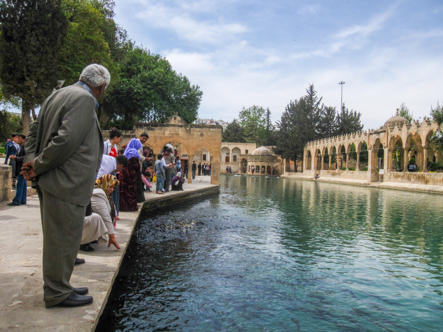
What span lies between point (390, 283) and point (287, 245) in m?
2.22

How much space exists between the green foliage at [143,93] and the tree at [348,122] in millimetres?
25432

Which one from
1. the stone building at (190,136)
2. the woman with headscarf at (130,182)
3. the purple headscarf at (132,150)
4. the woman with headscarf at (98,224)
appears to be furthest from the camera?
the stone building at (190,136)

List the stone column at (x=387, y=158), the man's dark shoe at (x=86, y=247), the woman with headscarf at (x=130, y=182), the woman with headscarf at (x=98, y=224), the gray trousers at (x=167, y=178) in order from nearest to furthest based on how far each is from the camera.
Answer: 1. the woman with headscarf at (x=98, y=224)
2. the man's dark shoe at (x=86, y=247)
3. the woman with headscarf at (x=130, y=182)
4. the gray trousers at (x=167, y=178)
5. the stone column at (x=387, y=158)

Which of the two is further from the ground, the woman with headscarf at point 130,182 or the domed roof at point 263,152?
the domed roof at point 263,152

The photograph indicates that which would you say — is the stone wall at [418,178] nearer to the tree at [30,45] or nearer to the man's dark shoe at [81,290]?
the tree at [30,45]

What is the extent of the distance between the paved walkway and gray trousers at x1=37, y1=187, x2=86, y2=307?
162mm

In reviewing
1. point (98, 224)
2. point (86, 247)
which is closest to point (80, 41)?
point (86, 247)

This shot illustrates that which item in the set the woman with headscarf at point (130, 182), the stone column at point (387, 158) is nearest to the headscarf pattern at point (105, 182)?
the woman with headscarf at point (130, 182)

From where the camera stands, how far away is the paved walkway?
239 centimetres

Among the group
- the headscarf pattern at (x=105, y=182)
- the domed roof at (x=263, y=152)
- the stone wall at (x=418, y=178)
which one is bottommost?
the stone wall at (x=418, y=178)

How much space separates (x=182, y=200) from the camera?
1275 cm

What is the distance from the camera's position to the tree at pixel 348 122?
5262 cm

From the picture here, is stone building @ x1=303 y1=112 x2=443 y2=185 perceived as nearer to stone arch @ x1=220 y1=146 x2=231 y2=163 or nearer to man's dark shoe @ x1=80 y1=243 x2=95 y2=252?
man's dark shoe @ x1=80 y1=243 x2=95 y2=252

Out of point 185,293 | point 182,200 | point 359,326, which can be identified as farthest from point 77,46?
point 359,326
